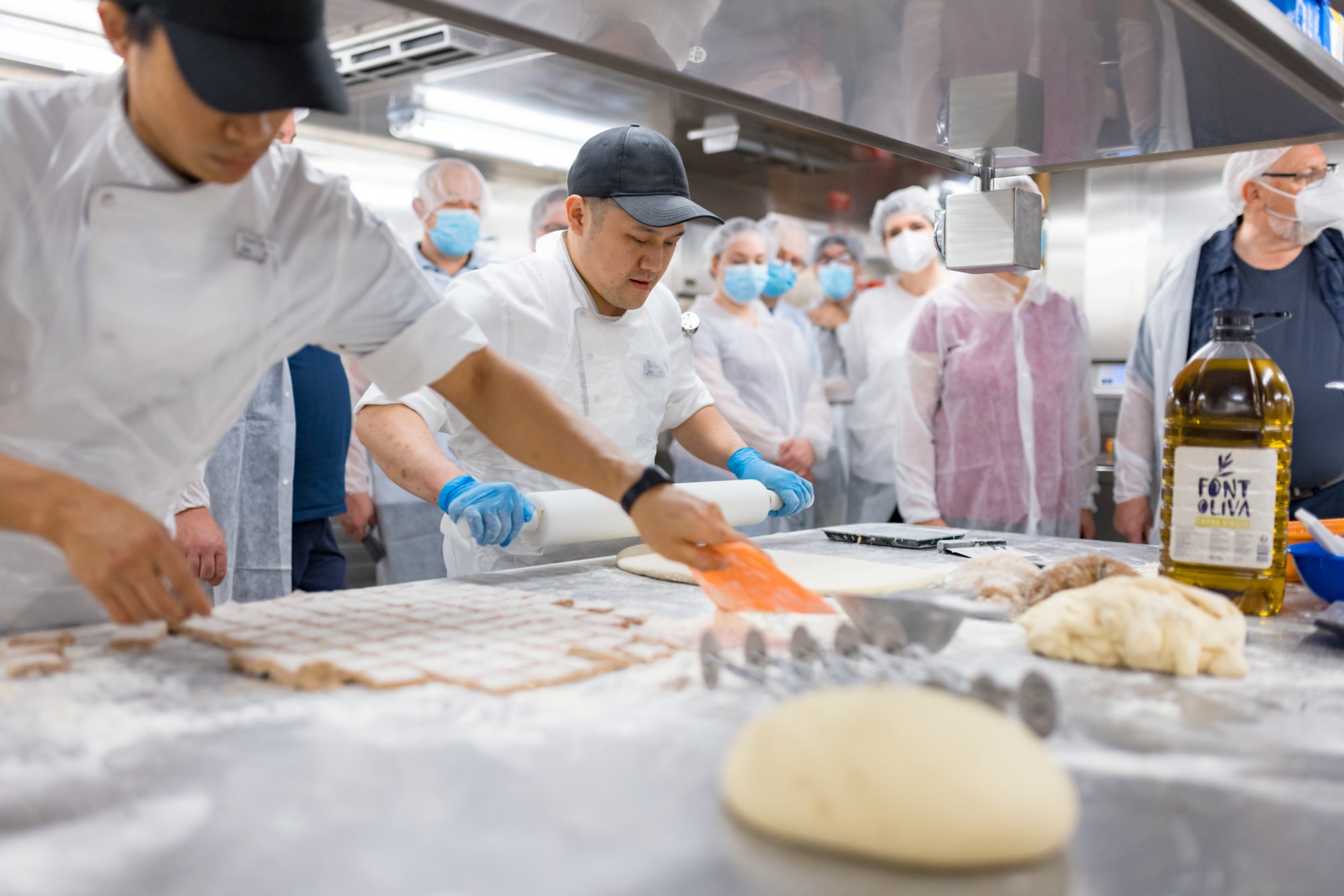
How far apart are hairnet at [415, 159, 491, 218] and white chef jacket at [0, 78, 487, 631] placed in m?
2.58

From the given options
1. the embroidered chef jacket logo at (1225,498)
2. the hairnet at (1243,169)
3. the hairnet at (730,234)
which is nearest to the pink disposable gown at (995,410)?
the hairnet at (1243,169)

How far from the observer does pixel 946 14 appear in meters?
1.25

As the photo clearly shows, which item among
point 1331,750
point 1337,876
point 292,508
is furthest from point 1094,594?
point 292,508

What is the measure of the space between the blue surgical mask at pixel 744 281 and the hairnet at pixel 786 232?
0.54m

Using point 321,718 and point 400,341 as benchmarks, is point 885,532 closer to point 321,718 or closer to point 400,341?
point 400,341

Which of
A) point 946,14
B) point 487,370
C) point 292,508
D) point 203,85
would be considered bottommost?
point 292,508

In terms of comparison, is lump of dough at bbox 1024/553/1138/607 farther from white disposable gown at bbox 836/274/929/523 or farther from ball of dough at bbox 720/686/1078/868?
white disposable gown at bbox 836/274/929/523

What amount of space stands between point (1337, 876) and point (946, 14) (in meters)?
1.03

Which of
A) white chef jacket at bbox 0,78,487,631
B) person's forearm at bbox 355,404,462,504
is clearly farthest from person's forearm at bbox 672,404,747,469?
white chef jacket at bbox 0,78,487,631

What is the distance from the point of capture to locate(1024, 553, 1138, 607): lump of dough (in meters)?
1.23

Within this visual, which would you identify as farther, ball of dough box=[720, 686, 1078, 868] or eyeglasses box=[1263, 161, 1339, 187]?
eyeglasses box=[1263, 161, 1339, 187]

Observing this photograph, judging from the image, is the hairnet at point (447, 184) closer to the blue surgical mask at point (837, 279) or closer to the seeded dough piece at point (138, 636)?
the blue surgical mask at point (837, 279)

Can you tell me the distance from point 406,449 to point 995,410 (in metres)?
1.95

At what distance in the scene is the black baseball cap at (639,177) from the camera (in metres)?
1.84
